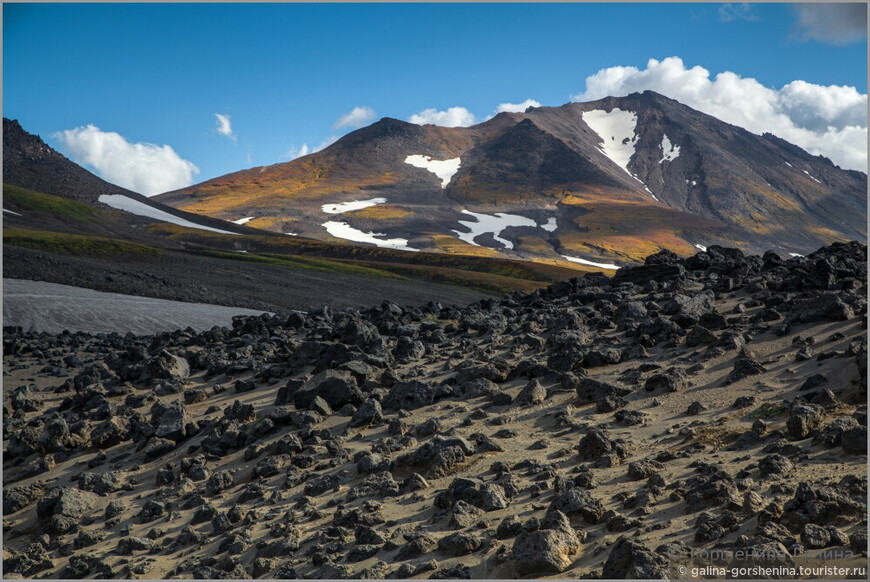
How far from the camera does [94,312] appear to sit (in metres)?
43.7

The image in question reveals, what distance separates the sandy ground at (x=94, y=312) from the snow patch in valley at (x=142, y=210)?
115198 mm

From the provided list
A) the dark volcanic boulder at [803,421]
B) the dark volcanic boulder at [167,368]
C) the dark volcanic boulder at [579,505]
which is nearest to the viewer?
the dark volcanic boulder at [579,505]

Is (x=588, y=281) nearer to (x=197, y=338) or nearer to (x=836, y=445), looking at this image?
(x=197, y=338)

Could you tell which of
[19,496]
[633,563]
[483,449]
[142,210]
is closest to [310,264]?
[19,496]

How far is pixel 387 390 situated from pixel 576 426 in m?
5.48

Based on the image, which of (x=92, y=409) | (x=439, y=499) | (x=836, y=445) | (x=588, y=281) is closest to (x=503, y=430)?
(x=439, y=499)

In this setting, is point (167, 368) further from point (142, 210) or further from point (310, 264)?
point (142, 210)

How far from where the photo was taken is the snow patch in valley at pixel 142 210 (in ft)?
544

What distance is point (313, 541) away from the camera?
9531 mm

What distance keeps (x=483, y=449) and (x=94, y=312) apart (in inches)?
1564

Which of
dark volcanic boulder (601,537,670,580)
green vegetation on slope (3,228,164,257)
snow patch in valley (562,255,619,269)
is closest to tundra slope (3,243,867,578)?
dark volcanic boulder (601,537,670,580)

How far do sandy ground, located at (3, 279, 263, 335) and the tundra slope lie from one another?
822 inches

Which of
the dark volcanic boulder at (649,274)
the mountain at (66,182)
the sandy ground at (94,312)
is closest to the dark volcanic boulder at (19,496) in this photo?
the dark volcanic boulder at (649,274)

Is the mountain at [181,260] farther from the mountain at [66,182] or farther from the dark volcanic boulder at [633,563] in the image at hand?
the dark volcanic boulder at [633,563]
